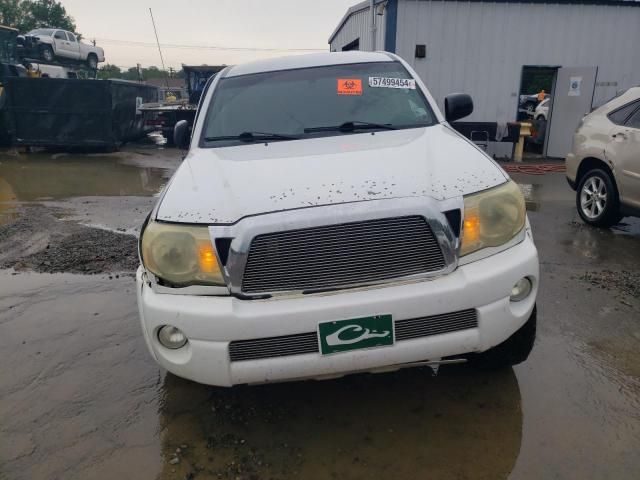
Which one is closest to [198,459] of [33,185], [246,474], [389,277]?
[246,474]

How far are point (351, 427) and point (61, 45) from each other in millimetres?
25653

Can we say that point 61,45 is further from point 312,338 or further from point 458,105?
point 312,338

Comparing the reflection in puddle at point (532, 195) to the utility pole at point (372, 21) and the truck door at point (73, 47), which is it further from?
the truck door at point (73, 47)

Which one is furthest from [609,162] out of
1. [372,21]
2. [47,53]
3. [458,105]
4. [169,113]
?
[47,53]

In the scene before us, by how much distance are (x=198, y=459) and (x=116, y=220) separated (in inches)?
194

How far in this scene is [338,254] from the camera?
211 cm

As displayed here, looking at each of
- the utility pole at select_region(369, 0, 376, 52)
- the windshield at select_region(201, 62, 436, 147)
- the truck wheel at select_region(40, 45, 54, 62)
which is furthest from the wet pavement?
the truck wheel at select_region(40, 45, 54, 62)

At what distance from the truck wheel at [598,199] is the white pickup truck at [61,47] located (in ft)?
67.0

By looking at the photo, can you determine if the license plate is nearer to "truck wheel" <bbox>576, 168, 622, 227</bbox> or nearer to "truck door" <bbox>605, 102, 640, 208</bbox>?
"truck door" <bbox>605, 102, 640, 208</bbox>

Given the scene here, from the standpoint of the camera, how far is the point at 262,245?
2.11 m

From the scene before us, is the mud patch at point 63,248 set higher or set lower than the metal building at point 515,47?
lower

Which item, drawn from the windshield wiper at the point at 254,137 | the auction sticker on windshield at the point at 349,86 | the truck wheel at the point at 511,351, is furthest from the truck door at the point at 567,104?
the truck wheel at the point at 511,351

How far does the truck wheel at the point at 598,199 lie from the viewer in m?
5.57

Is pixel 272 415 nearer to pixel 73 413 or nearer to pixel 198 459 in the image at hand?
pixel 198 459
